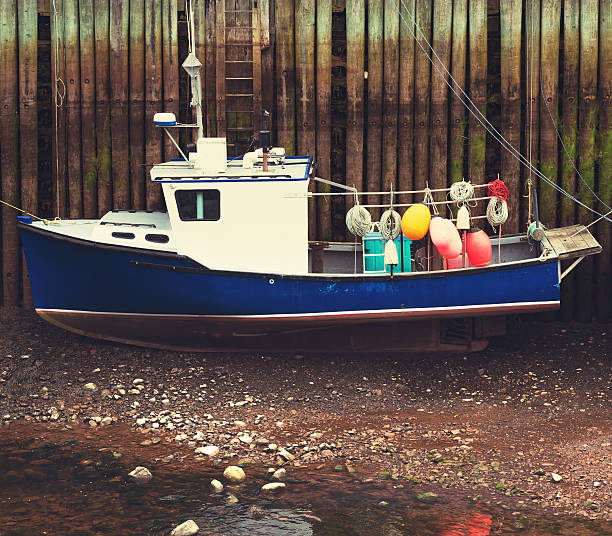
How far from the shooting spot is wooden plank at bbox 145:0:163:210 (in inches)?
502

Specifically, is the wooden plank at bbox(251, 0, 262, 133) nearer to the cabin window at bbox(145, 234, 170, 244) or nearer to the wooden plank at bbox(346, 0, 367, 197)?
the wooden plank at bbox(346, 0, 367, 197)

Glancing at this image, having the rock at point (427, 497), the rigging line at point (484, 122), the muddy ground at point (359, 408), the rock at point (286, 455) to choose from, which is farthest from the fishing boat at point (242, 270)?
the rock at point (427, 497)

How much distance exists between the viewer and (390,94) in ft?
41.4

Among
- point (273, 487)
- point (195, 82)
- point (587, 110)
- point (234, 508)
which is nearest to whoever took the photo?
point (234, 508)

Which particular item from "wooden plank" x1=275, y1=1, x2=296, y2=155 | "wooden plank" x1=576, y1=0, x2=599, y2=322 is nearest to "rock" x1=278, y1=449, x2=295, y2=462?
"wooden plank" x1=275, y1=1, x2=296, y2=155

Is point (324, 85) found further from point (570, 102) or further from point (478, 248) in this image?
point (570, 102)

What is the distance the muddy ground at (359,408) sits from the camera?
9.16 meters

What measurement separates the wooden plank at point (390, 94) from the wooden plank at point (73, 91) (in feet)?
12.9

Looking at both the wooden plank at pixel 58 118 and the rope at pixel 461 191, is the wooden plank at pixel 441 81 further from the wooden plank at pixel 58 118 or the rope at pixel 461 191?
the wooden plank at pixel 58 118

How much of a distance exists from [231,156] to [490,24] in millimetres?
3763

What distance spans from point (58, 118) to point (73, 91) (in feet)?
1.31

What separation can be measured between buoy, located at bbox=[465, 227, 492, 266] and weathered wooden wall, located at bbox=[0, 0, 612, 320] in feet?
4.09

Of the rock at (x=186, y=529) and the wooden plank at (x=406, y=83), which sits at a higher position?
the wooden plank at (x=406, y=83)

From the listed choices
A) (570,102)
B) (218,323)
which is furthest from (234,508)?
(570,102)
